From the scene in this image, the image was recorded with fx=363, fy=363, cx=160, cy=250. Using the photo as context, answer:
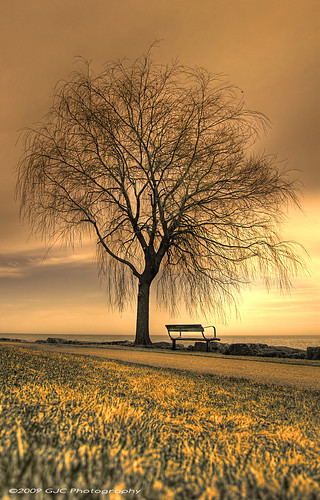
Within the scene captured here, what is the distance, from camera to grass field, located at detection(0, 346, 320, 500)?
104 cm

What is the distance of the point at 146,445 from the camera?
1.39 m

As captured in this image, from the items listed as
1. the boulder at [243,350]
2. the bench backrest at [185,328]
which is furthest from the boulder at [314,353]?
the bench backrest at [185,328]

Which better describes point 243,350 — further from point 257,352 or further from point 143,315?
point 143,315

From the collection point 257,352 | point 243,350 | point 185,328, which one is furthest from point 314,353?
point 185,328

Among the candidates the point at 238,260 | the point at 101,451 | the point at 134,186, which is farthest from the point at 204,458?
the point at 134,186

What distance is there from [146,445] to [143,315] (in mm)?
11301

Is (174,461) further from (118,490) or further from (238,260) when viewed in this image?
(238,260)

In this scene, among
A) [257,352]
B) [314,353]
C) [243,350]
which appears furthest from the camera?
[243,350]

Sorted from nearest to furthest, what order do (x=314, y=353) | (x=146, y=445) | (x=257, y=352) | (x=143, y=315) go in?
(x=146, y=445), (x=314, y=353), (x=257, y=352), (x=143, y=315)

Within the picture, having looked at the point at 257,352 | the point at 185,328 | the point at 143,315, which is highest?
the point at 143,315

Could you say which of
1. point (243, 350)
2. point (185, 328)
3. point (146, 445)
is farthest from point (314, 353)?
point (146, 445)

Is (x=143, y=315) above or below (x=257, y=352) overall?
above

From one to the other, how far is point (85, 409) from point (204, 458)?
68 centimetres

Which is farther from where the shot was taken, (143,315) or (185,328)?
(143,315)
